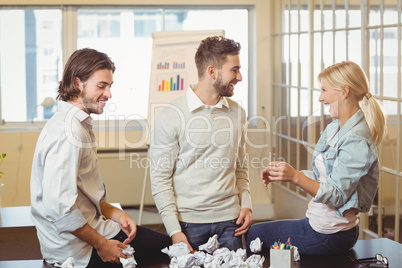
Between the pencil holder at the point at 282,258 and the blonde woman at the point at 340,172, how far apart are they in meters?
0.31

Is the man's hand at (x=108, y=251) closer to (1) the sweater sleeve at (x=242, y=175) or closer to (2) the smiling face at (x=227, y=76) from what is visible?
(1) the sweater sleeve at (x=242, y=175)

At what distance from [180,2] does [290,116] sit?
1.32m

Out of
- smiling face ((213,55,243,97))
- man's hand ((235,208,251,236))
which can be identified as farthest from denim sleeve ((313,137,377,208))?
smiling face ((213,55,243,97))

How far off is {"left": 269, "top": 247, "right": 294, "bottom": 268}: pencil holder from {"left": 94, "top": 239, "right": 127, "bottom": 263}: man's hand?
55cm

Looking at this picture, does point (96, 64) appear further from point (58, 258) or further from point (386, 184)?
point (386, 184)

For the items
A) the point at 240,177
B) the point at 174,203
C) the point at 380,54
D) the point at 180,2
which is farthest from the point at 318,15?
the point at 174,203

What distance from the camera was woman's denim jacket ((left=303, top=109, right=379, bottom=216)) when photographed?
215cm

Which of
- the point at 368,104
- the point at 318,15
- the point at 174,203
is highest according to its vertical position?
the point at 318,15

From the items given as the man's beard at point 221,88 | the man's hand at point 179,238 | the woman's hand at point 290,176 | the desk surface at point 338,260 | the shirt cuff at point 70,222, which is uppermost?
the man's beard at point 221,88

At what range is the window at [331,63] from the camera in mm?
3213

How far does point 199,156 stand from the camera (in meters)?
2.54

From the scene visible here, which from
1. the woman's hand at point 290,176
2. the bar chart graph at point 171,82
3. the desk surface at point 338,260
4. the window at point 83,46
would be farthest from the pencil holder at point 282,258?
the window at point 83,46

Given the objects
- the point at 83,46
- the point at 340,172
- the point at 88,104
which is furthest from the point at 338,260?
the point at 83,46

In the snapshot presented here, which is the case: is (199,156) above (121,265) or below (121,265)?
above
